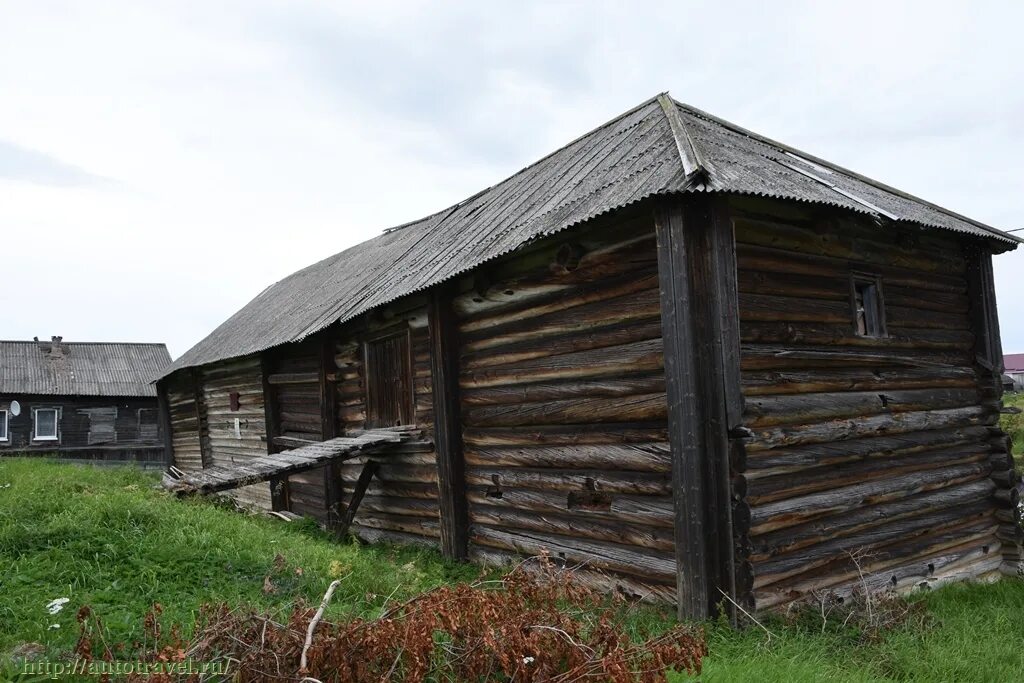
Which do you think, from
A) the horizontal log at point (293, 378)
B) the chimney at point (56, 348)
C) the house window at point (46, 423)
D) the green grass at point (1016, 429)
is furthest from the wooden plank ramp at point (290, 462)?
the chimney at point (56, 348)

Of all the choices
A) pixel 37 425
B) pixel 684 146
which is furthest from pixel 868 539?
pixel 37 425

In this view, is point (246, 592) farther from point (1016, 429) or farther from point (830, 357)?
point (1016, 429)

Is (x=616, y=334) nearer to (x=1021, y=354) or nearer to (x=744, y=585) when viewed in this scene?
(x=744, y=585)

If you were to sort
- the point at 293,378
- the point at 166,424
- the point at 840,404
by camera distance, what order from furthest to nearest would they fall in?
the point at 166,424 → the point at 293,378 → the point at 840,404

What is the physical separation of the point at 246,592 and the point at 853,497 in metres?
4.97

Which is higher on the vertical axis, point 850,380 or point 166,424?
point 850,380

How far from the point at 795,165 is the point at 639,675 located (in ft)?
18.0

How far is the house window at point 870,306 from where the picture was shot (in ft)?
24.1

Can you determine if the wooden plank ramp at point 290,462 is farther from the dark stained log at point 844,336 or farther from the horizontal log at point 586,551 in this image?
the dark stained log at point 844,336

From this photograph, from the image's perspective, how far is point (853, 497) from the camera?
6758 millimetres

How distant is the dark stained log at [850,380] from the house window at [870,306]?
38 centimetres

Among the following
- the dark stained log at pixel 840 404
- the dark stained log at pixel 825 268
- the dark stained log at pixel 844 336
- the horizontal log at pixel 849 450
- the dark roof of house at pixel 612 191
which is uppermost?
the dark roof of house at pixel 612 191

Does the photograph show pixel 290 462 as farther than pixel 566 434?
Yes

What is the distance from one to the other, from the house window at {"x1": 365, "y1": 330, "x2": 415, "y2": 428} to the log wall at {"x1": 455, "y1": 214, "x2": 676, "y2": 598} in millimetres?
1337
